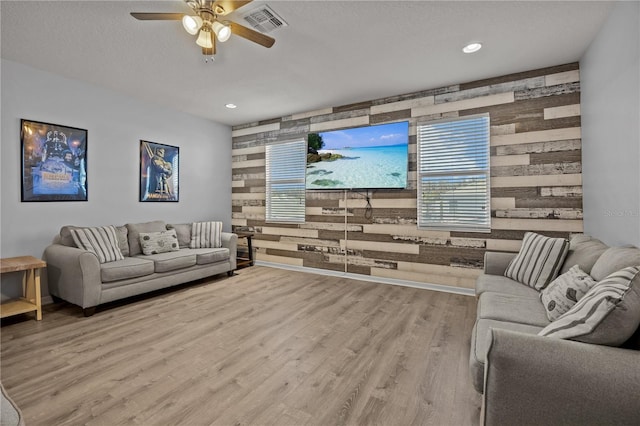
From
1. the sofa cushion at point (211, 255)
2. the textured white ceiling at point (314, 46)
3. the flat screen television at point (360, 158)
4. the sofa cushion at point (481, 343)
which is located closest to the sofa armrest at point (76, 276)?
the sofa cushion at point (211, 255)

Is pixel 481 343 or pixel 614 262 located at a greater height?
pixel 614 262

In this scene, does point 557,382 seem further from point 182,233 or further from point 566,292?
point 182,233

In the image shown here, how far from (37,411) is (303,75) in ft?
12.1

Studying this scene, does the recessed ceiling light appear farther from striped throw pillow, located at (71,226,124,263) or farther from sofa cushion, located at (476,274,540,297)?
striped throw pillow, located at (71,226,124,263)

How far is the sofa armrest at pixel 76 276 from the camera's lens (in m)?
3.04

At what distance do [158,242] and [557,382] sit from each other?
442cm

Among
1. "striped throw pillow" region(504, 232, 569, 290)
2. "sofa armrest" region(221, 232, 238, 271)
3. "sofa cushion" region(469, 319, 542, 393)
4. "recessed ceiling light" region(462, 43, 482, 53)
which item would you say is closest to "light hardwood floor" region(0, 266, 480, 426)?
"sofa cushion" region(469, 319, 542, 393)

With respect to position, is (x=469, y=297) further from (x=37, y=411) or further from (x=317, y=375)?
(x=37, y=411)

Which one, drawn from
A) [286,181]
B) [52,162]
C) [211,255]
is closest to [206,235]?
[211,255]

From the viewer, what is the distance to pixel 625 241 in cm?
226

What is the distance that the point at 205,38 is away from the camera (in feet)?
7.89

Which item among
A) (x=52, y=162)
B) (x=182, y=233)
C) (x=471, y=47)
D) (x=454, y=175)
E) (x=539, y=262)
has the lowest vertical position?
(x=539, y=262)

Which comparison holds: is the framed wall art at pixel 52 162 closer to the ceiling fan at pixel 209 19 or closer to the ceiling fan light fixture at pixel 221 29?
the ceiling fan at pixel 209 19

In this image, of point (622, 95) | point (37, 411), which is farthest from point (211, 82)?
point (622, 95)
